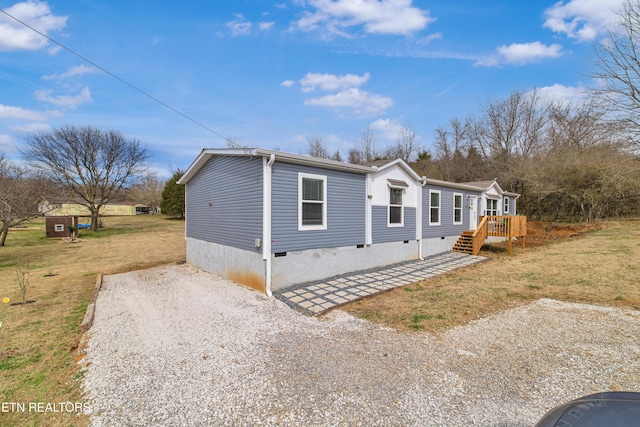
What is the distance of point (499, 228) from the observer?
40.9 ft

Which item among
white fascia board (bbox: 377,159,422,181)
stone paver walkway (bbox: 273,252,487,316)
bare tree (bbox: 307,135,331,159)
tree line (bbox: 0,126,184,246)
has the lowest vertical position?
stone paver walkway (bbox: 273,252,487,316)

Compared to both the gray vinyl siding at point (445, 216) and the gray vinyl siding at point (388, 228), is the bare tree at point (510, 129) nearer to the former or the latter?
the gray vinyl siding at point (445, 216)

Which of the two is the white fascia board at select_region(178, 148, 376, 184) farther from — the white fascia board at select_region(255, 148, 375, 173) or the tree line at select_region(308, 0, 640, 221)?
the tree line at select_region(308, 0, 640, 221)

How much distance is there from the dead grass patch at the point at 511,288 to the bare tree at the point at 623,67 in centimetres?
635

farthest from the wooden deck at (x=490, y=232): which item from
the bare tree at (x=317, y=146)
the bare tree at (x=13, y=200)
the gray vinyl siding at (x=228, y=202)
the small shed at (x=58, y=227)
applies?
the small shed at (x=58, y=227)

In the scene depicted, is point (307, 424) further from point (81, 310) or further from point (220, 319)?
point (81, 310)

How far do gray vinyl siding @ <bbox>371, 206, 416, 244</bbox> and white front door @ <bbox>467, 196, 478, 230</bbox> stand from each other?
14.8 ft

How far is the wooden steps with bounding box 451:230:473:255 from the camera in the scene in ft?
39.3

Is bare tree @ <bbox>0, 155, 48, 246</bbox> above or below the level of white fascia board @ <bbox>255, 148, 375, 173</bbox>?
below

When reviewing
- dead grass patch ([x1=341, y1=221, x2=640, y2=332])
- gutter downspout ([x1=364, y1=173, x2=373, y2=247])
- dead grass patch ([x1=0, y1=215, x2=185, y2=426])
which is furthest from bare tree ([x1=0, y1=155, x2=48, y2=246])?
dead grass patch ([x1=341, y1=221, x2=640, y2=332])

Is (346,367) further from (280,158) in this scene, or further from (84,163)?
(84,163)

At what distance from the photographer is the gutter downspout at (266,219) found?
649 centimetres

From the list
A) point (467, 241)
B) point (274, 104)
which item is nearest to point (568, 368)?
point (467, 241)

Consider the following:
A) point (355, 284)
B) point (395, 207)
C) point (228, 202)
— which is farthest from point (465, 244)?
point (228, 202)
